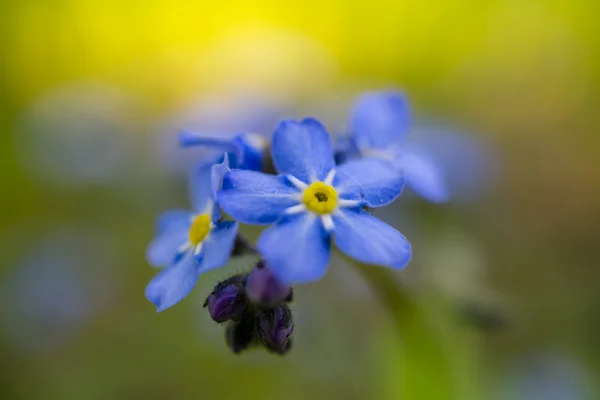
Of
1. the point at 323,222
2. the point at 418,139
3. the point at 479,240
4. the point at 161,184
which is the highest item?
the point at 323,222

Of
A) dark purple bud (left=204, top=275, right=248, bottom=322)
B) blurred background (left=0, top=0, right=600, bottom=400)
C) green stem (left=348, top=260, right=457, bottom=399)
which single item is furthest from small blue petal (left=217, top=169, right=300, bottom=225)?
blurred background (left=0, top=0, right=600, bottom=400)

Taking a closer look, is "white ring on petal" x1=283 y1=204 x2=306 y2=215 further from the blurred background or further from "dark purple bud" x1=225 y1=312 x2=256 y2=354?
the blurred background

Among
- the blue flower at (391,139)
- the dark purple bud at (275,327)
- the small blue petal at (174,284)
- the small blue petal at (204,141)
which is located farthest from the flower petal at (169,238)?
the blue flower at (391,139)

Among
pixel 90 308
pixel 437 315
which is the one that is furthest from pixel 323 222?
pixel 90 308

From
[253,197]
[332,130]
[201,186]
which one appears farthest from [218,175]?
[332,130]

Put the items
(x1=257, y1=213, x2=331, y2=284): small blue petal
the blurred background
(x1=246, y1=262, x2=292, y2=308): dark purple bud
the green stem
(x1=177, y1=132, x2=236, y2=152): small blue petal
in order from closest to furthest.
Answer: (x1=257, y1=213, x2=331, y2=284): small blue petal, (x1=246, y1=262, x2=292, y2=308): dark purple bud, (x1=177, y1=132, x2=236, y2=152): small blue petal, the green stem, the blurred background

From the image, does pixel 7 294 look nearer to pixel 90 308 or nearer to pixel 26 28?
pixel 90 308
